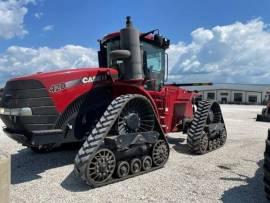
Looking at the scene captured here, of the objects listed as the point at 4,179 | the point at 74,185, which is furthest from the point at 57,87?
the point at 4,179

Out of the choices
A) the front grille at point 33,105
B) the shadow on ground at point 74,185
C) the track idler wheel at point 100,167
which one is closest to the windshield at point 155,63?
the track idler wheel at point 100,167

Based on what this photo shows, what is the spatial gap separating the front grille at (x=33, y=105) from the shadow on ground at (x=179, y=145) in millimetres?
4069

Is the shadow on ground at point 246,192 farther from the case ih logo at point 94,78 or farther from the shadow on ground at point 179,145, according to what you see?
the case ih logo at point 94,78

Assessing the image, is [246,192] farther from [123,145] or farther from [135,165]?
[123,145]

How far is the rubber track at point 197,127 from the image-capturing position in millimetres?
8422

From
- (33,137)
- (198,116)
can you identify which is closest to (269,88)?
(198,116)

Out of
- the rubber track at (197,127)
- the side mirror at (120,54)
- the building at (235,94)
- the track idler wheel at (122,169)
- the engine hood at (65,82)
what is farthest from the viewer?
the building at (235,94)

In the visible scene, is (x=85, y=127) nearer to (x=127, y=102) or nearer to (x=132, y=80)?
(x=127, y=102)

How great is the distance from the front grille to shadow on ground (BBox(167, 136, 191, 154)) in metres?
4.07

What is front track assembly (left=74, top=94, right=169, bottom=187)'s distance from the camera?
18.7ft

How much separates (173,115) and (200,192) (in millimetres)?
3434

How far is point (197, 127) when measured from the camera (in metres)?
8.67

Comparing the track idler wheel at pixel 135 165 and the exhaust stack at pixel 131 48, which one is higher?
the exhaust stack at pixel 131 48

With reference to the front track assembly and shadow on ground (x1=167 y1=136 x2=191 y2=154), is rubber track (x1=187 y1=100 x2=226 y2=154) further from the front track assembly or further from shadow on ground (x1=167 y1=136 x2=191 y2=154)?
the front track assembly
